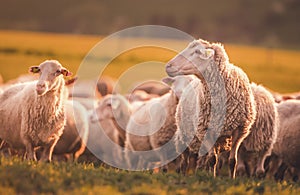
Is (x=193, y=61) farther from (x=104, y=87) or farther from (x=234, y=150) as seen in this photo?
(x=104, y=87)

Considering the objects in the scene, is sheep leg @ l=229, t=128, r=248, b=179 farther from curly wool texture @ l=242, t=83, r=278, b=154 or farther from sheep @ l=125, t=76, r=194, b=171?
sheep @ l=125, t=76, r=194, b=171

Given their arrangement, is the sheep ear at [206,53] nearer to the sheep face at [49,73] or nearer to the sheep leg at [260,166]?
the sheep face at [49,73]

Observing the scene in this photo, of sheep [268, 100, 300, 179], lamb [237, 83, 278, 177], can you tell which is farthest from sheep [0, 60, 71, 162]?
sheep [268, 100, 300, 179]

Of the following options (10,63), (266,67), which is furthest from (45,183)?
(266,67)

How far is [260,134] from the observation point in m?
9.72

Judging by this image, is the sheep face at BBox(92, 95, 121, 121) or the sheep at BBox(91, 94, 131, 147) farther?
the sheep face at BBox(92, 95, 121, 121)

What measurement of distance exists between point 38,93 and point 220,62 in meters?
2.79

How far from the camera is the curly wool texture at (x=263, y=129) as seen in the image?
9703mm

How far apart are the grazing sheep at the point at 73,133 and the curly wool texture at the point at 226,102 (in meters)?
3.67

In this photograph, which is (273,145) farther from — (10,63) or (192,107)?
(10,63)

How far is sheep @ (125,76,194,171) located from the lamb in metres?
1.41

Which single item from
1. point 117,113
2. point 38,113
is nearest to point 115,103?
point 117,113

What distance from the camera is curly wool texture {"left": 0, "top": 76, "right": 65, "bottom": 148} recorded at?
30.2 feet

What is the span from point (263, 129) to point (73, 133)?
4.10m
